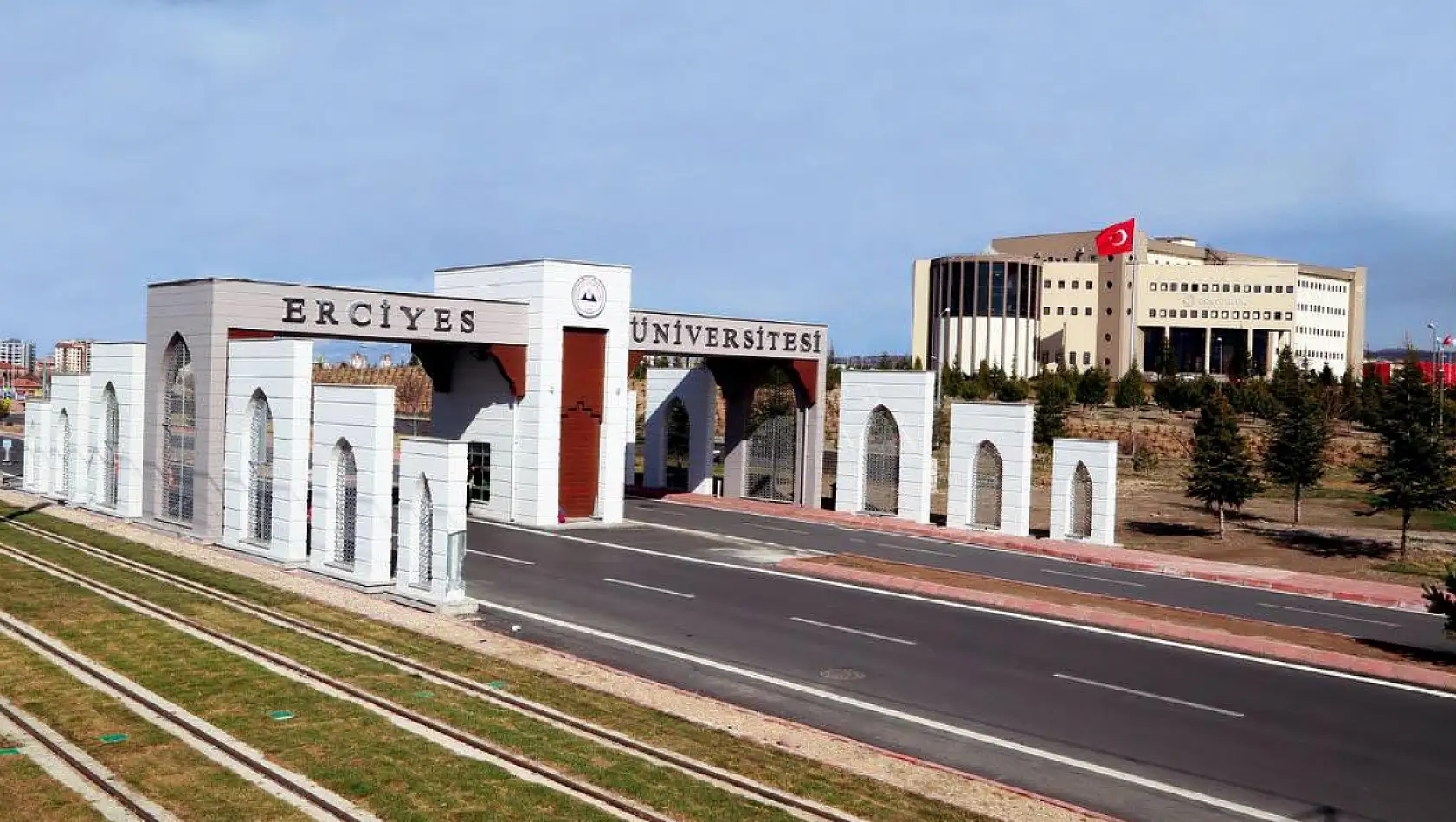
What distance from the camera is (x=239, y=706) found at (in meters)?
17.2

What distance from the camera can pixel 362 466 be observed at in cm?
2858

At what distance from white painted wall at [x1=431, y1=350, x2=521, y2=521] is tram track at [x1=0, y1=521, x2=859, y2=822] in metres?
16.4

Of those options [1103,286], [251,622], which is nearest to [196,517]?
[251,622]

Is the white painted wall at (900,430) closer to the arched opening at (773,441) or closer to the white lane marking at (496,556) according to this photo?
the arched opening at (773,441)

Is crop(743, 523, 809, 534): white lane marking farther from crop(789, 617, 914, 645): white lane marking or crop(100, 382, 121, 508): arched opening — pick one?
crop(100, 382, 121, 508): arched opening

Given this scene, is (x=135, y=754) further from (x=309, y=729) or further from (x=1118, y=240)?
(x=1118, y=240)

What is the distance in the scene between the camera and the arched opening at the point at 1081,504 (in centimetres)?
4269

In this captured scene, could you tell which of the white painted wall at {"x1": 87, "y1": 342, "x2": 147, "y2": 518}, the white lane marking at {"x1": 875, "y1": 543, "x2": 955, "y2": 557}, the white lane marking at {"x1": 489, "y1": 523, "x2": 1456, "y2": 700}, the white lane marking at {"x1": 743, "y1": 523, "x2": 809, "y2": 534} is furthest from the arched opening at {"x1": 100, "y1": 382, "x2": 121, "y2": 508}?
the white lane marking at {"x1": 875, "y1": 543, "x2": 955, "y2": 557}

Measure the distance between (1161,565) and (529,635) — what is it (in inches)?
850

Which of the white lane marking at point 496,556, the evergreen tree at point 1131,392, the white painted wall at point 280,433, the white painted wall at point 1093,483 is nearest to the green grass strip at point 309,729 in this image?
the white painted wall at point 280,433

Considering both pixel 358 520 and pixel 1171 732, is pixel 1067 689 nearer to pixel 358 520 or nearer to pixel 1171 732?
pixel 1171 732

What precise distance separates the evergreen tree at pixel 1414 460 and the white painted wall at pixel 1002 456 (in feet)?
36.3

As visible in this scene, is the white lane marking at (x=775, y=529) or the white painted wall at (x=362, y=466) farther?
the white lane marking at (x=775, y=529)

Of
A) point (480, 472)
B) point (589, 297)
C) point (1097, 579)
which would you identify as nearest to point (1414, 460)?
point (1097, 579)
